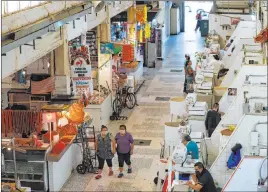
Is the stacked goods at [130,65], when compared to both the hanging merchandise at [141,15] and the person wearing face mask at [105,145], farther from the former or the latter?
the person wearing face mask at [105,145]

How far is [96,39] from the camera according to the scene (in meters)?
17.6

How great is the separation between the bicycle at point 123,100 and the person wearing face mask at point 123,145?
4.69 metres

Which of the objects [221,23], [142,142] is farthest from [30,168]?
[221,23]

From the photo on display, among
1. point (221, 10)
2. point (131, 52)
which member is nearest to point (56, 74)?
point (131, 52)

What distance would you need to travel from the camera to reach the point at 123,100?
55.6ft

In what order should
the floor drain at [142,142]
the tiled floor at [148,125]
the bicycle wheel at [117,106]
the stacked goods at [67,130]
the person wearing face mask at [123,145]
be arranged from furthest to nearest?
1. the bicycle wheel at [117,106]
2. the floor drain at [142,142]
3. the stacked goods at [67,130]
4. the tiled floor at [148,125]
5. the person wearing face mask at [123,145]

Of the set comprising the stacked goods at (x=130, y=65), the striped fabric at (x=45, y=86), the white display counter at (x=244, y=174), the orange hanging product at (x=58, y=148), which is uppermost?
the white display counter at (x=244, y=174)

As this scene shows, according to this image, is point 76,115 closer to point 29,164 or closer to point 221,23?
point 29,164

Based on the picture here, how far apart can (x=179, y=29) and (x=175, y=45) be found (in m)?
4.72

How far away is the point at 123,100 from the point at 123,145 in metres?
6.07

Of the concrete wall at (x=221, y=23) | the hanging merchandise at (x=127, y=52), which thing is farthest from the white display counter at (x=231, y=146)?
the concrete wall at (x=221, y=23)

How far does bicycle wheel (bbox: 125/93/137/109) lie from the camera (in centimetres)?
1715

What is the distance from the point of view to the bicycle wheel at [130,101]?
17.1 meters

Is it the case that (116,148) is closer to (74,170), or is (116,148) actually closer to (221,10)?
(74,170)
